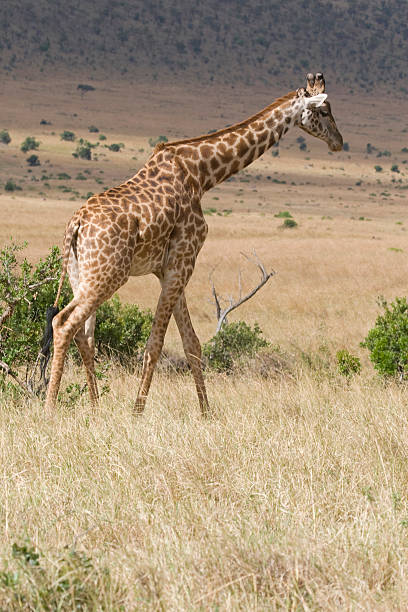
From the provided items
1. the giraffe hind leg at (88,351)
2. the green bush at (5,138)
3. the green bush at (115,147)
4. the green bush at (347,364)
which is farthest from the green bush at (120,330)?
the green bush at (115,147)

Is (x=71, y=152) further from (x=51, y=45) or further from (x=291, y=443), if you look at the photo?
(x=291, y=443)

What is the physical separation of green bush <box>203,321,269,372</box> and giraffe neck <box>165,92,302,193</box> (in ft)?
18.5

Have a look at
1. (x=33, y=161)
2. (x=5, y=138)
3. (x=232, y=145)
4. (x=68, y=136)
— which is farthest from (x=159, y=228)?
(x=68, y=136)

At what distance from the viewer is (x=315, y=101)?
7.95 meters

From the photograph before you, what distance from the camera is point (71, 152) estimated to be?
10688cm

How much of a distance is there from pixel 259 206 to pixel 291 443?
61.8m

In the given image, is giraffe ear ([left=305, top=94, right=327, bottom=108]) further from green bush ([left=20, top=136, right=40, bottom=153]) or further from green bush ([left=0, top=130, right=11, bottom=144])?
green bush ([left=0, top=130, right=11, bottom=144])

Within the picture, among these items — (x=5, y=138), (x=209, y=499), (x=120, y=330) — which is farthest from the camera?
(x=5, y=138)

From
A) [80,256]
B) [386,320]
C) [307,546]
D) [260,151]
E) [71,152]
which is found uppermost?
[260,151]

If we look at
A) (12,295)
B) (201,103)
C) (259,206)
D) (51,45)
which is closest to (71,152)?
(259,206)

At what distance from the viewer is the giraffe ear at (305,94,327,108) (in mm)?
7867

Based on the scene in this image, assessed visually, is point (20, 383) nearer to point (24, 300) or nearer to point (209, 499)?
point (24, 300)

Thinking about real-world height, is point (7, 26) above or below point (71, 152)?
above

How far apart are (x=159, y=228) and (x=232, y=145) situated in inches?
59.2
